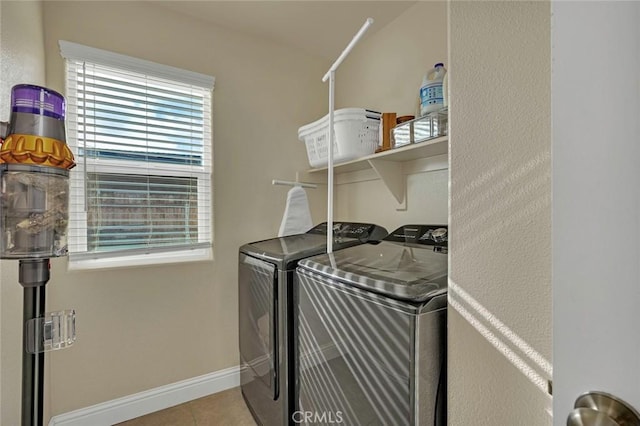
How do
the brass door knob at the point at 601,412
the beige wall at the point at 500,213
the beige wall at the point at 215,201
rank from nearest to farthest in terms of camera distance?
1. the brass door knob at the point at 601,412
2. the beige wall at the point at 500,213
3. the beige wall at the point at 215,201

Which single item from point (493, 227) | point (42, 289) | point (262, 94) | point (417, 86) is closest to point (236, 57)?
point (262, 94)

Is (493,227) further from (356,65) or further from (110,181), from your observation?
(356,65)

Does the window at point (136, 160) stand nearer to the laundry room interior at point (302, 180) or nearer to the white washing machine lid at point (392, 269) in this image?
Result: the laundry room interior at point (302, 180)

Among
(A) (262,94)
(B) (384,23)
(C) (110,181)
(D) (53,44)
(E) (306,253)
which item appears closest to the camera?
(E) (306,253)

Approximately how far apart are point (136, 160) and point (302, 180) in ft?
3.80

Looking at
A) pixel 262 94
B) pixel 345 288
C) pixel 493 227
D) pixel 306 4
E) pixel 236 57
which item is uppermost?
pixel 306 4

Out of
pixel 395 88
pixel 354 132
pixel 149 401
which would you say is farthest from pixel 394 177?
pixel 149 401

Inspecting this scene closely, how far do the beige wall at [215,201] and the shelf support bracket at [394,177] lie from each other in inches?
31.5

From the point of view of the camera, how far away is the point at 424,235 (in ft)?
4.97

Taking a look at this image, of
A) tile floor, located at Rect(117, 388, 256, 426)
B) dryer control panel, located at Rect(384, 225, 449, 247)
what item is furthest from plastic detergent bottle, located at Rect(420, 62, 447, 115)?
tile floor, located at Rect(117, 388, 256, 426)

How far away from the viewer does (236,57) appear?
2.21 m

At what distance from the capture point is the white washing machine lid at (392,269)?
0.81m

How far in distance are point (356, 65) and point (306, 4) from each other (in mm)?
652
